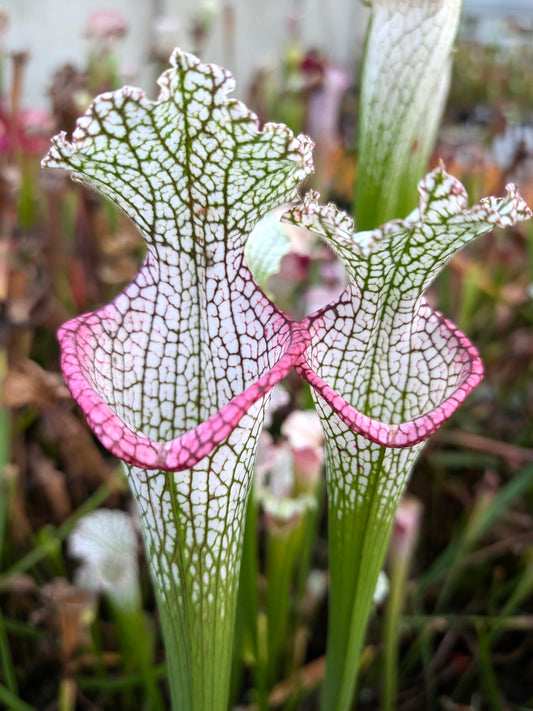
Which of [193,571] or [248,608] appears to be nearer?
[193,571]

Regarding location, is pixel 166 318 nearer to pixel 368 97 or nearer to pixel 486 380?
pixel 368 97

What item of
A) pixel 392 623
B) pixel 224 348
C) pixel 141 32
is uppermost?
pixel 141 32

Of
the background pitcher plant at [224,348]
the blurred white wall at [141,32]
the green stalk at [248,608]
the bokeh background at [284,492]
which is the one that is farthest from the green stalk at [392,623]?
the blurred white wall at [141,32]

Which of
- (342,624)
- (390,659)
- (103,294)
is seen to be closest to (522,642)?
(390,659)

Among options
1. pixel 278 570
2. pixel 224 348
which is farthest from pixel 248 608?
pixel 224 348

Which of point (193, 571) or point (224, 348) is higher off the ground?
point (224, 348)

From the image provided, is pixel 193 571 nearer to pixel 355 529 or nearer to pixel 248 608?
pixel 355 529

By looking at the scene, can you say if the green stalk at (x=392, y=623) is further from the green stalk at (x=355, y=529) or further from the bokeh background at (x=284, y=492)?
the green stalk at (x=355, y=529)

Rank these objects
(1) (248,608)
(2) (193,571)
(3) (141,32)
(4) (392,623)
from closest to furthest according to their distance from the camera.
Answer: (2) (193,571)
(1) (248,608)
(4) (392,623)
(3) (141,32)

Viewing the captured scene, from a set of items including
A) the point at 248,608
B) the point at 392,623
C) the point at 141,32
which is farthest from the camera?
the point at 141,32
